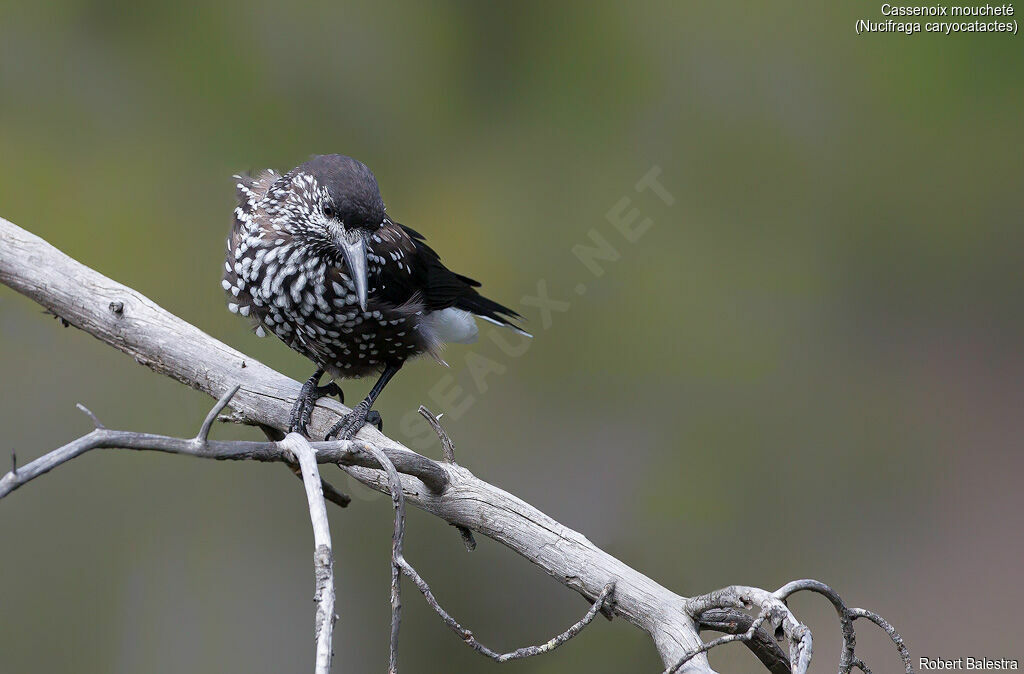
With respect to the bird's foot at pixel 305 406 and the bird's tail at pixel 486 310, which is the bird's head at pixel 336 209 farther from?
the bird's tail at pixel 486 310

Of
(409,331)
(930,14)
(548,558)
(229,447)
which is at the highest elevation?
(930,14)

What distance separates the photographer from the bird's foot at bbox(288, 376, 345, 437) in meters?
2.18

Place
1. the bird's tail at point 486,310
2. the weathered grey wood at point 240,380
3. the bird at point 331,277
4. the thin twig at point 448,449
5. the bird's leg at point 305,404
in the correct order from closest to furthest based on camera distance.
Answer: the weathered grey wood at point 240,380, the thin twig at point 448,449, the bird at point 331,277, the bird's leg at point 305,404, the bird's tail at point 486,310

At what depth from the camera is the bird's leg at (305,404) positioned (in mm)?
2178

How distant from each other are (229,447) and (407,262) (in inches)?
41.6

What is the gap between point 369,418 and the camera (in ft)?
7.32

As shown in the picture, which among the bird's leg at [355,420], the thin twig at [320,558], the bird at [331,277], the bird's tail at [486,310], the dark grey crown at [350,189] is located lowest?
the thin twig at [320,558]

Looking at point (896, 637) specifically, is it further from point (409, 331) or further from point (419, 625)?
point (419, 625)

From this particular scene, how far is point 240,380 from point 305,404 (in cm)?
17

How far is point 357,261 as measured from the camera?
2029 mm

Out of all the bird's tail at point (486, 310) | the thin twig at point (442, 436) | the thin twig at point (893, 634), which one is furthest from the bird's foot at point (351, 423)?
the thin twig at point (893, 634)

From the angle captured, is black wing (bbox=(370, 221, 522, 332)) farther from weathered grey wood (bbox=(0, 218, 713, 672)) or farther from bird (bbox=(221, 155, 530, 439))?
weathered grey wood (bbox=(0, 218, 713, 672))

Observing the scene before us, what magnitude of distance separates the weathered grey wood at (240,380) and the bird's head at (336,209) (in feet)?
1.14

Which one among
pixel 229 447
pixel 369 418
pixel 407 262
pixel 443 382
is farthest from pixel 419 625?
pixel 229 447
